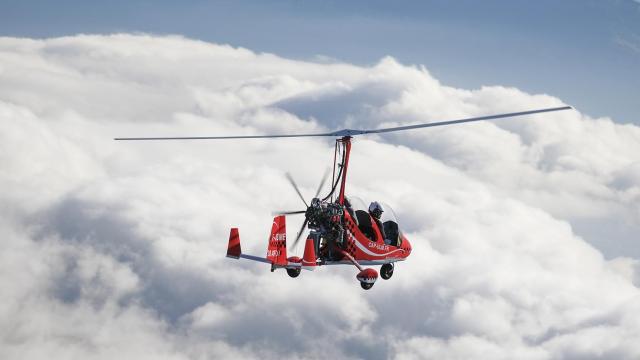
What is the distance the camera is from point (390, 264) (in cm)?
A: 5231

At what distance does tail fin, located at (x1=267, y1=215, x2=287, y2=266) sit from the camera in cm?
4472

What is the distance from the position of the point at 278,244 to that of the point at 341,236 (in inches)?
217

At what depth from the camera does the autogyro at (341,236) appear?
44.5 meters

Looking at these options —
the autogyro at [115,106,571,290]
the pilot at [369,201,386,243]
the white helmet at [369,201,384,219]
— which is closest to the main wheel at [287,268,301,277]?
the autogyro at [115,106,571,290]

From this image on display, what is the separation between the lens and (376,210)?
5175 centimetres

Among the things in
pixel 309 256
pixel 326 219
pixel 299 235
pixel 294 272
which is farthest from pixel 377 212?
pixel 294 272

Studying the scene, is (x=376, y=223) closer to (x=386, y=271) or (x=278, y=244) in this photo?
(x=386, y=271)

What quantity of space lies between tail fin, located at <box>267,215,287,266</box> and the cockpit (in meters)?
6.38

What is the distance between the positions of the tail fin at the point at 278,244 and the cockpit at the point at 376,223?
6.38 m

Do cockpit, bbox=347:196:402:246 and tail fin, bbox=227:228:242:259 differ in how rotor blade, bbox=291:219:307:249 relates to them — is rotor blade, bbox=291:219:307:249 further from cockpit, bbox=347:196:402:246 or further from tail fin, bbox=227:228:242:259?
cockpit, bbox=347:196:402:246

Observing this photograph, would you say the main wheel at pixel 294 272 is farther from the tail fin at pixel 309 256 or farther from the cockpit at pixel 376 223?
the cockpit at pixel 376 223

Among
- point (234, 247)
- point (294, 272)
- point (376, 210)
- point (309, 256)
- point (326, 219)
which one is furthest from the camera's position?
point (376, 210)

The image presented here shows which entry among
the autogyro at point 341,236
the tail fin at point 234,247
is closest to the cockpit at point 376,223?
the autogyro at point 341,236

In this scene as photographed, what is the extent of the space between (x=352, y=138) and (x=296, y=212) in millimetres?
6973
